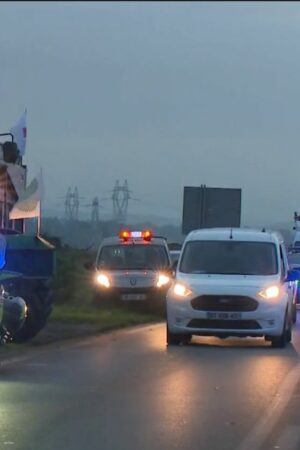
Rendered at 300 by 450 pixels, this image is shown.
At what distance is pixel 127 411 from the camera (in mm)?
11758

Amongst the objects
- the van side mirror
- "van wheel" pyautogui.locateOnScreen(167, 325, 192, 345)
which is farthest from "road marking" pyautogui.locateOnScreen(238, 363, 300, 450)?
the van side mirror

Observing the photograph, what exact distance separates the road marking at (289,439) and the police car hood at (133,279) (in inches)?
634

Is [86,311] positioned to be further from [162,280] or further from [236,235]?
[236,235]

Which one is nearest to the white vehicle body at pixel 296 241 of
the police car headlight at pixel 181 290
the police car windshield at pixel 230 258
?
the police car windshield at pixel 230 258

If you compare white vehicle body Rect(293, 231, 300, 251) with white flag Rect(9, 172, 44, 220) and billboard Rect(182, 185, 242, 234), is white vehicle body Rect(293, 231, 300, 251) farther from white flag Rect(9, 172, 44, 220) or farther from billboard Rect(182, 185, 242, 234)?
white flag Rect(9, 172, 44, 220)

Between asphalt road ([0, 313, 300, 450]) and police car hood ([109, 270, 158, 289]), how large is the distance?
8.07m

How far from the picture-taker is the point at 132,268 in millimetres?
27203

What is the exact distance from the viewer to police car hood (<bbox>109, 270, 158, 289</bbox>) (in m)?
26.9

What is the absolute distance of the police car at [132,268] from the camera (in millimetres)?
26938

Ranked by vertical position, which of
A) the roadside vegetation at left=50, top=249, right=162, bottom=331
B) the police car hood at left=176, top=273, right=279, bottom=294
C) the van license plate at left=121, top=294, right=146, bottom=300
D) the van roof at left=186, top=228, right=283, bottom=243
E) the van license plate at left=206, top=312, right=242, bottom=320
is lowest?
the roadside vegetation at left=50, top=249, right=162, bottom=331

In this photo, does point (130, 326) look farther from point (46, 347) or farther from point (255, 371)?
point (255, 371)

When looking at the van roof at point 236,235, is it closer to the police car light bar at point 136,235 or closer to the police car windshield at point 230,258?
the police car windshield at point 230,258

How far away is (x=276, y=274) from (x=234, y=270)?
76 cm

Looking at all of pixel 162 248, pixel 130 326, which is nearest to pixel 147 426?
pixel 130 326
